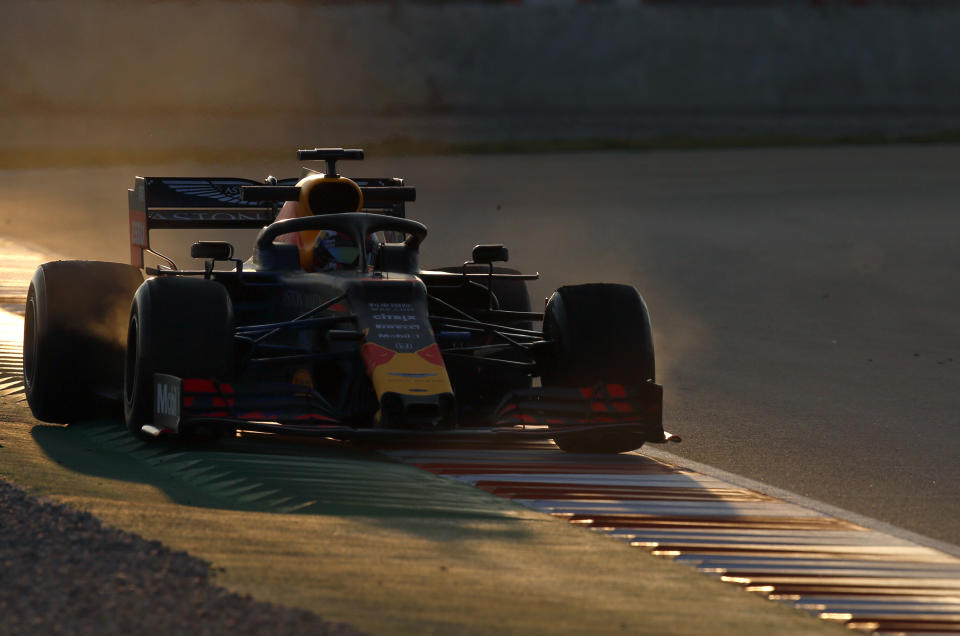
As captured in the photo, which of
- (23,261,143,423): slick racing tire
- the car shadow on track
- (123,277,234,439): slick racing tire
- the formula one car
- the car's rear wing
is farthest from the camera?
the car's rear wing

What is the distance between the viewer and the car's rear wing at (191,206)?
10.8 m

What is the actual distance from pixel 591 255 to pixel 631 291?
12741mm

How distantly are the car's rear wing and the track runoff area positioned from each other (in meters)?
3.12

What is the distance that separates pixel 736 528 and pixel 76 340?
4162 millimetres

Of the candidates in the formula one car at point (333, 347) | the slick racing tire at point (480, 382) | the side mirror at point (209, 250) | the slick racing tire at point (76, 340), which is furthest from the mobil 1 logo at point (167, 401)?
the slick racing tire at point (480, 382)

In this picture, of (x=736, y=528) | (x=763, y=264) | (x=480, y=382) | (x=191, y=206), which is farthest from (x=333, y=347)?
(x=763, y=264)

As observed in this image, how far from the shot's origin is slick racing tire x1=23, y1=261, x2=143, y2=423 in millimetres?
8867

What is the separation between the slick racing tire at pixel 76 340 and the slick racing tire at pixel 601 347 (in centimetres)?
256

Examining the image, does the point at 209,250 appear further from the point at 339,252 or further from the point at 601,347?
the point at 601,347

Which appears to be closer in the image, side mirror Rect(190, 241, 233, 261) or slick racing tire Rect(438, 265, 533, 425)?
slick racing tire Rect(438, 265, 533, 425)

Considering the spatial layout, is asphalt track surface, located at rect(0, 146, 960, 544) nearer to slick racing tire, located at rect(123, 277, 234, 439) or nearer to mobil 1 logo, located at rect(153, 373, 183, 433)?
slick racing tire, located at rect(123, 277, 234, 439)

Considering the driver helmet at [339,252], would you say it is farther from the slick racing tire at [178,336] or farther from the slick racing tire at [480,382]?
the slick racing tire at [178,336]

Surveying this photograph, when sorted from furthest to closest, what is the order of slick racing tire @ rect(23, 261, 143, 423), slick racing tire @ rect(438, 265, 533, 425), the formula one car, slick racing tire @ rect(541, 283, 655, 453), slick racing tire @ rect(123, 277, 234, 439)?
slick racing tire @ rect(23, 261, 143, 423) < slick racing tire @ rect(438, 265, 533, 425) < slick racing tire @ rect(541, 283, 655, 453) < slick racing tire @ rect(123, 277, 234, 439) < the formula one car

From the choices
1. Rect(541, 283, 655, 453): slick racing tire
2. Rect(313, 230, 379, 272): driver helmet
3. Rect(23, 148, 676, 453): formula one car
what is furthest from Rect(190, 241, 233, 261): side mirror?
Rect(541, 283, 655, 453): slick racing tire
